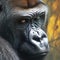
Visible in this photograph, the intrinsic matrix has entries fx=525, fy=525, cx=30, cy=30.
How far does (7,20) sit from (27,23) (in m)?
0.15

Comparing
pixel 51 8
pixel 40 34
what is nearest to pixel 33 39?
pixel 40 34

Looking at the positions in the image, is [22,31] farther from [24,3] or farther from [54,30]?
[54,30]

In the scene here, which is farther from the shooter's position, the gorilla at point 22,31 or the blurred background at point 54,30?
the blurred background at point 54,30

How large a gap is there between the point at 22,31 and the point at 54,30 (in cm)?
240

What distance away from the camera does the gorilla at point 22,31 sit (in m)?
3.74

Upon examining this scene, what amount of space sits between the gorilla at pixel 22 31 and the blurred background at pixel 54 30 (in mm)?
2212

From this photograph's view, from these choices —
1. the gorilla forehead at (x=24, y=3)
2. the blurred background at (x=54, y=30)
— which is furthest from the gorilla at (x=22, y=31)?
the blurred background at (x=54, y=30)

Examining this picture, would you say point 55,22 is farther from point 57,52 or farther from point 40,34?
point 40,34

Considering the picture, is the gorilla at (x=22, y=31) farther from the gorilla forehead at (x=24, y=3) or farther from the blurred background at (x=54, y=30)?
the blurred background at (x=54, y=30)

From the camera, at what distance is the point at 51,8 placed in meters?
6.08

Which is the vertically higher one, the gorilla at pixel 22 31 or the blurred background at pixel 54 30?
the gorilla at pixel 22 31

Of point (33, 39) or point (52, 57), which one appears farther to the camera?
point (52, 57)

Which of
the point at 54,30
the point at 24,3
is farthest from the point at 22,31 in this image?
the point at 54,30

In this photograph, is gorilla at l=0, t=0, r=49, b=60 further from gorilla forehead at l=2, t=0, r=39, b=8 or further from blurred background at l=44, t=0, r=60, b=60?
blurred background at l=44, t=0, r=60, b=60
